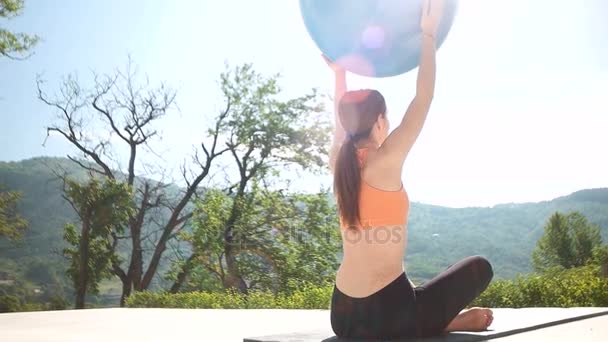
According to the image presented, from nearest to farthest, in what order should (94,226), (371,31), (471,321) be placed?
(371,31) → (471,321) → (94,226)

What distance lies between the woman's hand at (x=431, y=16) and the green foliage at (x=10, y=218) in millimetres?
20522

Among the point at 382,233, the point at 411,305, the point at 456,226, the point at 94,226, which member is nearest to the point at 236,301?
the point at 411,305

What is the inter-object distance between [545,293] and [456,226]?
4168 inches

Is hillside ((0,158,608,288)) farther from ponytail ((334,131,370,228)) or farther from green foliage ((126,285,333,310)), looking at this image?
ponytail ((334,131,370,228))

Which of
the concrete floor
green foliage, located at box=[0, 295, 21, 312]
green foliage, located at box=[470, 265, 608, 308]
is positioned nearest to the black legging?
the concrete floor

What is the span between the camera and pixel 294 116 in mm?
21953

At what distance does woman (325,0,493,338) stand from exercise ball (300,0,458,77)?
14 centimetres

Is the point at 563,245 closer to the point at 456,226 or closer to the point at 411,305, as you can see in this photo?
the point at 411,305

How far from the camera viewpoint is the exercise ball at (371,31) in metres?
3.01

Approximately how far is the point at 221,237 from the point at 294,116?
524cm

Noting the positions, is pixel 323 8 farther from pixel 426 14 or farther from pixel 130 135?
pixel 130 135

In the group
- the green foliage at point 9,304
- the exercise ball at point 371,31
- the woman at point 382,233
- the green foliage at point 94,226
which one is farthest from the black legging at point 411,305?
the green foliage at point 9,304

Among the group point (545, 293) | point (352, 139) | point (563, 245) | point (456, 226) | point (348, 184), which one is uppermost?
point (456, 226)

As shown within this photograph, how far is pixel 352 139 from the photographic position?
287 cm
